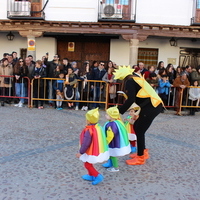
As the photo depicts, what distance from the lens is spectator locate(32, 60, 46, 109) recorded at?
28.9ft

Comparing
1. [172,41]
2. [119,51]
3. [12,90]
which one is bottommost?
[12,90]

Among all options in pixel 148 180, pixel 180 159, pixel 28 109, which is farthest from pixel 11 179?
pixel 28 109

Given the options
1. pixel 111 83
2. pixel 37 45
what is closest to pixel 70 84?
pixel 111 83

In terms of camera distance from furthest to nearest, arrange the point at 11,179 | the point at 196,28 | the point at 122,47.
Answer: the point at 122,47, the point at 196,28, the point at 11,179

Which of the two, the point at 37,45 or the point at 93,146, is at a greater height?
the point at 37,45

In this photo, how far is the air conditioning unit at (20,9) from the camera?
12.6m

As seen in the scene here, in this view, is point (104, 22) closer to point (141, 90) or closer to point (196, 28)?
point (196, 28)

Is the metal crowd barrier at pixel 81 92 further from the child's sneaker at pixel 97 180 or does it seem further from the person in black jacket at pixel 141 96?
the child's sneaker at pixel 97 180

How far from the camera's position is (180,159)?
458 cm

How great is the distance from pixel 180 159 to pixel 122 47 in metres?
10.5

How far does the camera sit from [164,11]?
1280 centimetres

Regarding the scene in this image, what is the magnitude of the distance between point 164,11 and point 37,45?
7.04 meters

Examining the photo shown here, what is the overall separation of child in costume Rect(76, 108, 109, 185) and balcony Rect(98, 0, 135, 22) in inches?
384

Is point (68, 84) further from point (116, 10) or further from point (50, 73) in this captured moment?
point (116, 10)
